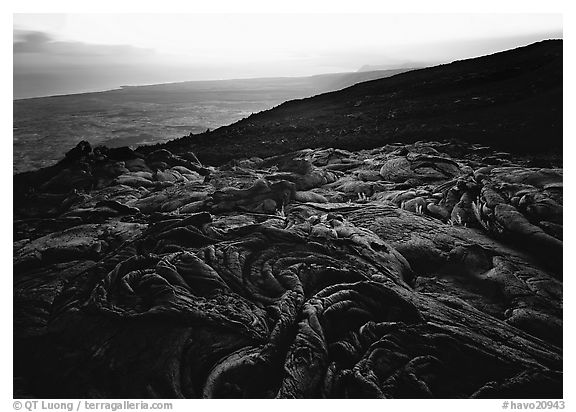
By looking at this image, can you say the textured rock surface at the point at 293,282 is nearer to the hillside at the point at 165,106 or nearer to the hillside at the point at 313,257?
the hillside at the point at 313,257

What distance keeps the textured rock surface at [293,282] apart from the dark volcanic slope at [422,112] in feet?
1.54

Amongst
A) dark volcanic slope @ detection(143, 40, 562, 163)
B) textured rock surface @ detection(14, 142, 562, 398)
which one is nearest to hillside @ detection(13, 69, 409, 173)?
dark volcanic slope @ detection(143, 40, 562, 163)

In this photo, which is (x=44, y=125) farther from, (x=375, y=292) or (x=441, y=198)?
(x=441, y=198)

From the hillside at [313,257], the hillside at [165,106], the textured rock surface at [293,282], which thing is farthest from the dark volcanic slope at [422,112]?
the textured rock surface at [293,282]

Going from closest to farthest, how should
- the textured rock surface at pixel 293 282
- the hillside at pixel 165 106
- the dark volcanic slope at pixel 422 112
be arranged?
the textured rock surface at pixel 293 282
the dark volcanic slope at pixel 422 112
the hillside at pixel 165 106

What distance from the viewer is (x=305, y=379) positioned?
4453mm

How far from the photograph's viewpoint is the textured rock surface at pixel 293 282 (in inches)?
178

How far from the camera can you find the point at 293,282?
195 inches

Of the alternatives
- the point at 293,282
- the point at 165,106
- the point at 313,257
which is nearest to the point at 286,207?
the point at 313,257

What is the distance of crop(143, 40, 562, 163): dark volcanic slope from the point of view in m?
6.30

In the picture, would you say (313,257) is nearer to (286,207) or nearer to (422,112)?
(286,207)

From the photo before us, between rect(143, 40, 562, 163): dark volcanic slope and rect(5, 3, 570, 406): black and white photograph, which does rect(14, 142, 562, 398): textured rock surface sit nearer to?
rect(5, 3, 570, 406): black and white photograph

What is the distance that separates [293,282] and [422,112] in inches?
131
